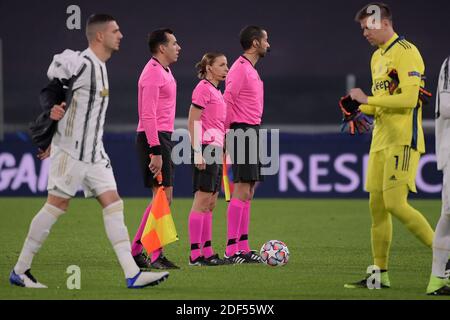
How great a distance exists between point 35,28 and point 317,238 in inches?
523

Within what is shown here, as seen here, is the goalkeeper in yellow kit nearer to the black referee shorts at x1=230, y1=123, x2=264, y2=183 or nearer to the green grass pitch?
the green grass pitch

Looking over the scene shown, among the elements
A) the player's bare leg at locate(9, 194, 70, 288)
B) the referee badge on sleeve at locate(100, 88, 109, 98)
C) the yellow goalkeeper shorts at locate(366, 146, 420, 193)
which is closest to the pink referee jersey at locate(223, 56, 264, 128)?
the yellow goalkeeper shorts at locate(366, 146, 420, 193)

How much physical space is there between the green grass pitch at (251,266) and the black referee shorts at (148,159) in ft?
2.44

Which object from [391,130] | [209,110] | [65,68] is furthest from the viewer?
[209,110]

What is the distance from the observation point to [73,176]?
6.79 m

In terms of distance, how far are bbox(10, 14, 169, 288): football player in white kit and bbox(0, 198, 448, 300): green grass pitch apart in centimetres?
28

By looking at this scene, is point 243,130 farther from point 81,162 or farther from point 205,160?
point 81,162

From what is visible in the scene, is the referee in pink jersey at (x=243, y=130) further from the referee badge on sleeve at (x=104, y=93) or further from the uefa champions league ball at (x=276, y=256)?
the referee badge on sleeve at (x=104, y=93)

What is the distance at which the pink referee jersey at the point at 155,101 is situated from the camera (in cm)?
824

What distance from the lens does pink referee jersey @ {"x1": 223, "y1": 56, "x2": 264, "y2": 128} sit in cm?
910

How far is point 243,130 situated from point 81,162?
8.39 ft

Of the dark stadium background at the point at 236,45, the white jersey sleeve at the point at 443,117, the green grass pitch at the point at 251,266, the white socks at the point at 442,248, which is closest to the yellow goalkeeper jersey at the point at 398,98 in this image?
the white jersey sleeve at the point at 443,117

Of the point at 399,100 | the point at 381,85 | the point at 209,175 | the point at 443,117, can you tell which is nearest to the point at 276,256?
the point at 209,175
